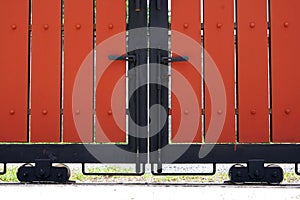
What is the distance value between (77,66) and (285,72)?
1.84 m

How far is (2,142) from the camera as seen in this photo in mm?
4344

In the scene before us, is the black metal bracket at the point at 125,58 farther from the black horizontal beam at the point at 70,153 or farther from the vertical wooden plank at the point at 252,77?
the vertical wooden plank at the point at 252,77

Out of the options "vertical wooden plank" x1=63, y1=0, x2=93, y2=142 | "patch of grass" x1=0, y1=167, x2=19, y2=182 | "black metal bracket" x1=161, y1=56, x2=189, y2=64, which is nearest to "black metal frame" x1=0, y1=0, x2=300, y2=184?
"black metal bracket" x1=161, y1=56, x2=189, y2=64

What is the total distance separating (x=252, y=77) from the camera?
428cm

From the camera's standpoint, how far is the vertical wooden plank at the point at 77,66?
432 centimetres

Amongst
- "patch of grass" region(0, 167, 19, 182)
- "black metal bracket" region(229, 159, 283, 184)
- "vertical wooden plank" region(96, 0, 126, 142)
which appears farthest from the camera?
"patch of grass" region(0, 167, 19, 182)

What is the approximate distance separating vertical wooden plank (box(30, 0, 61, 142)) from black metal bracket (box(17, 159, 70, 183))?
238 mm

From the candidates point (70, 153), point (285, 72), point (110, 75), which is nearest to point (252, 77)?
point (285, 72)

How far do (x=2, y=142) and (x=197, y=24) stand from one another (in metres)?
2.03

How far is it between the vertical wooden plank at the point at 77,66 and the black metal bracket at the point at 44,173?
10.6 inches

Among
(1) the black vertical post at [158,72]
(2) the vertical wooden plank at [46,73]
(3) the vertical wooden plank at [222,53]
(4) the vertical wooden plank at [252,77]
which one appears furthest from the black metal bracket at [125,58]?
(4) the vertical wooden plank at [252,77]

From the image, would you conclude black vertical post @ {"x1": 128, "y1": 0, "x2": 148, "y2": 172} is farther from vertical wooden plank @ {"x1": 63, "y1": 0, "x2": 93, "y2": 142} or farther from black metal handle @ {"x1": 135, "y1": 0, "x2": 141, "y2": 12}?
vertical wooden plank @ {"x1": 63, "y1": 0, "x2": 93, "y2": 142}

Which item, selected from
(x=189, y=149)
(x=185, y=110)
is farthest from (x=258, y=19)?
(x=189, y=149)

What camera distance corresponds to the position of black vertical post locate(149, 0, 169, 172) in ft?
13.8
